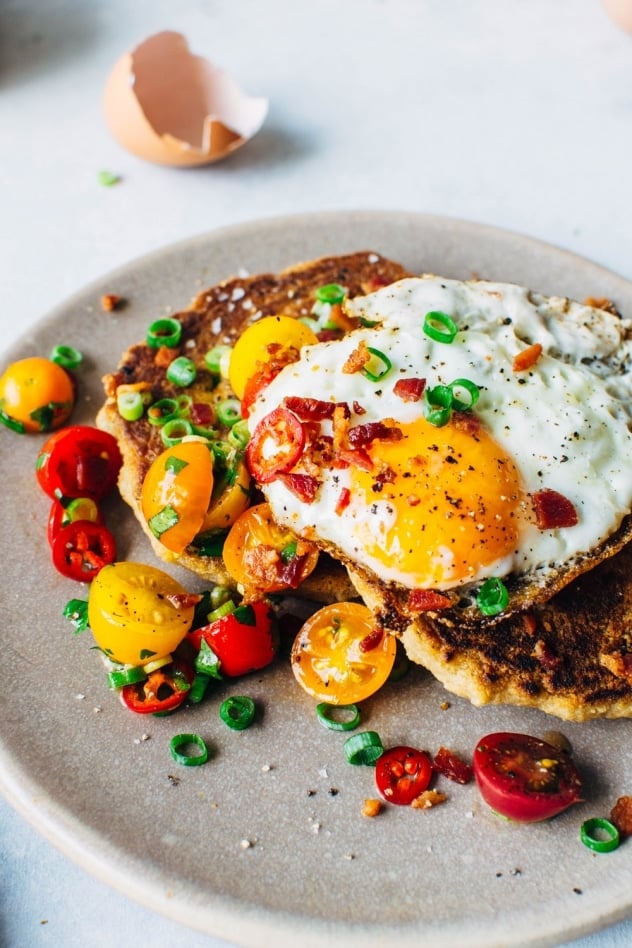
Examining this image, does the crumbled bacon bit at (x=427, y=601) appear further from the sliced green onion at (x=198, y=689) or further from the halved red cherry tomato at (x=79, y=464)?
the halved red cherry tomato at (x=79, y=464)

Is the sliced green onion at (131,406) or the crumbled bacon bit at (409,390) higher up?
the crumbled bacon bit at (409,390)

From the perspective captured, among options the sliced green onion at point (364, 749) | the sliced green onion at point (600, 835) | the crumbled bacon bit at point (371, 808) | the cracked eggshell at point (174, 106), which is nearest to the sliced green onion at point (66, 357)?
the cracked eggshell at point (174, 106)

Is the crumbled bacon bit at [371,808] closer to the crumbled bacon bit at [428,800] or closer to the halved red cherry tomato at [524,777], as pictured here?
the crumbled bacon bit at [428,800]

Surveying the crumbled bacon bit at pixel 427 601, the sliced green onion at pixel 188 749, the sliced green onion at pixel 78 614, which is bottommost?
the sliced green onion at pixel 188 749

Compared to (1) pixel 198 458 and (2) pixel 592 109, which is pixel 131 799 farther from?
(2) pixel 592 109

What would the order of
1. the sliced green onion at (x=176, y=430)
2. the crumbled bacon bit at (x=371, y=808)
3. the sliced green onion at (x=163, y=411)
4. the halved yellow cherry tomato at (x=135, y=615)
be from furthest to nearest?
the sliced green onion at (x=163, y=411) < the sliced green onion at (x=176, y=430) < the halved yellow cherry tomato at (x=135, y=615) < the crumbled bacon bit at (x=371, y=808)

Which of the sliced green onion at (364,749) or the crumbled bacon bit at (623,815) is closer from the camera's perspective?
the crumbled bacon bit at (623,815)

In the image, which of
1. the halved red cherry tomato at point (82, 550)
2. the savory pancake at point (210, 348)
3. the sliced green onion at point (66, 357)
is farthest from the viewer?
the sliced green onion at point (66, 357)
